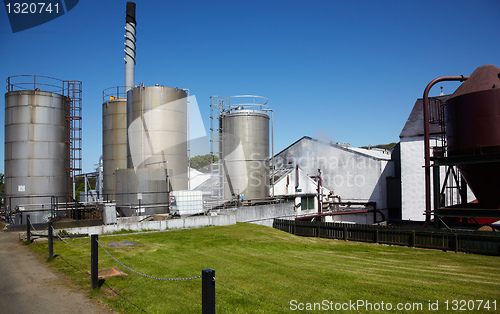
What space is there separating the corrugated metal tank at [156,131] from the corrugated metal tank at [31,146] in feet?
20.6

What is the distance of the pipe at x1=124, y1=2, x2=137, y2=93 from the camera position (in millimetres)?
34188

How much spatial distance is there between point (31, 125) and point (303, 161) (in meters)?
30.6

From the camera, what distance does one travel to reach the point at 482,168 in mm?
19359

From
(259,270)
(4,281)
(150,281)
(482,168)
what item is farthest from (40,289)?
(482,168)

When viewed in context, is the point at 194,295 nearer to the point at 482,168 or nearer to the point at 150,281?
the point at 150,281

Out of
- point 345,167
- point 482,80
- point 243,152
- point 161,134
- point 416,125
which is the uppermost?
point 482,80

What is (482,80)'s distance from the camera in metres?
19.6

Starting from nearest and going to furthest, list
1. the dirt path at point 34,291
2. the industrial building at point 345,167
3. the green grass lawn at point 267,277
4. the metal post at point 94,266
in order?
the dirt path at point 34,291, the green grass lawn at point 267,277, the metal post at point 94,266, the industrial building at point 345,167

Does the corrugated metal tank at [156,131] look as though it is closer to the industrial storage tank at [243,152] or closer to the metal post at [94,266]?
the industrial storage tank at [243,152]

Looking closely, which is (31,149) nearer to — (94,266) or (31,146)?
(31,146)

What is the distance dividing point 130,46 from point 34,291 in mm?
30546

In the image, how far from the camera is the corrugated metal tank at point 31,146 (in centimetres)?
2544

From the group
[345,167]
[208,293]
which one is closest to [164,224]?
[208,293]

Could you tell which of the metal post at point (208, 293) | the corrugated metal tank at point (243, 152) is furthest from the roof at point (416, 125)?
the metal post at point (208, 293)
